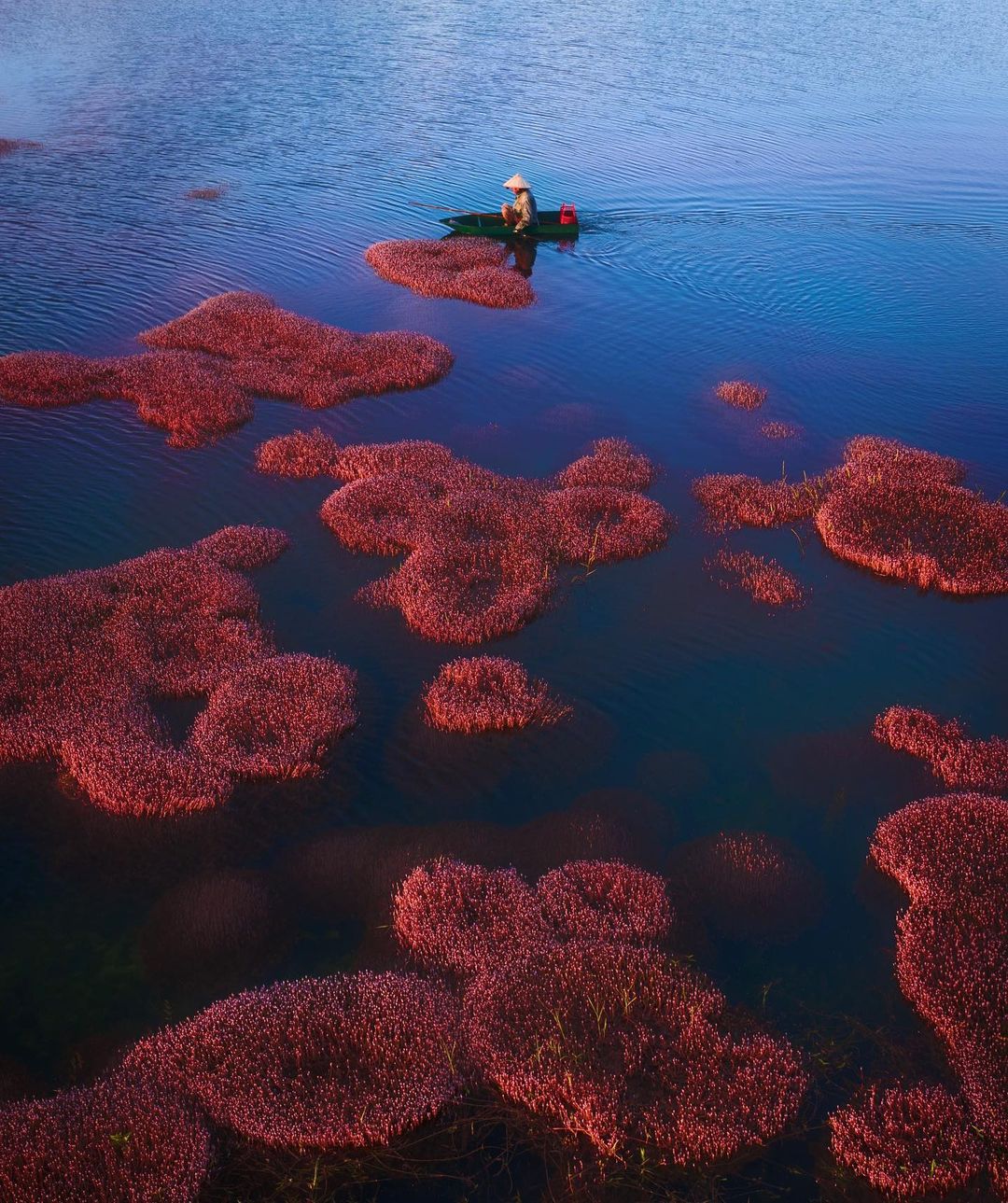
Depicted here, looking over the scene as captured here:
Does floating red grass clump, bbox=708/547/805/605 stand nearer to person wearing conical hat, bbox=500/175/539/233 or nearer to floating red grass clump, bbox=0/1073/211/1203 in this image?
floating red grass clump, bbox=0/1073/211/1203

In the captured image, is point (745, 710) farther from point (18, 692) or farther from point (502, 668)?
point (18, 692)

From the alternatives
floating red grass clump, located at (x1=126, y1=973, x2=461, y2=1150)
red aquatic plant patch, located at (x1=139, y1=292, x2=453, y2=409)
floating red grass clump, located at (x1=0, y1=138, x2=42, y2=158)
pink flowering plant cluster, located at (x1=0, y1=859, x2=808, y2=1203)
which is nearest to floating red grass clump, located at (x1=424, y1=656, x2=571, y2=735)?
pink flowering plant cluster, located at (x1=0, y1=859, x2=808, y2=1203)

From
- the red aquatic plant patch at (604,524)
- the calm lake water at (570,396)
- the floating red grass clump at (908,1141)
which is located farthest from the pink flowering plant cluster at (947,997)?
the red aquatic plant patch at (604,524)

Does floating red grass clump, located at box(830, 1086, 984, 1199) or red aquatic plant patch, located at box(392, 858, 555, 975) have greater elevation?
floating red grass clump, located at box(830, 1086, 984, 1199)

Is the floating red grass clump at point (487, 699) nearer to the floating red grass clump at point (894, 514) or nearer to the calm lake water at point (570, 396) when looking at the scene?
the calm lake water at point (570, 396)

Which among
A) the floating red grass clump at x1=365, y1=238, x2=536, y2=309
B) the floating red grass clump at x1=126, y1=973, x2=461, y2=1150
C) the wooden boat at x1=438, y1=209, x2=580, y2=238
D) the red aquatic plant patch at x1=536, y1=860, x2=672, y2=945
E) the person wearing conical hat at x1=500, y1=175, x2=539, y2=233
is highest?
the person wearing conical hat at x1=500, y1=175, x2=539, y2=233

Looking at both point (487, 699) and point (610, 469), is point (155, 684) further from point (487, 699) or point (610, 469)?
point (610, 469)

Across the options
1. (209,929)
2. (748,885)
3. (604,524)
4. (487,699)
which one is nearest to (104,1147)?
(209,929)
